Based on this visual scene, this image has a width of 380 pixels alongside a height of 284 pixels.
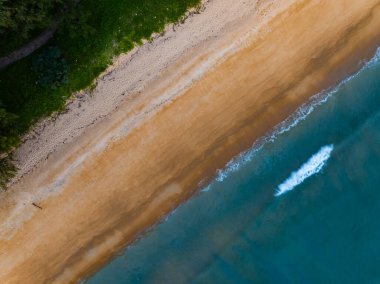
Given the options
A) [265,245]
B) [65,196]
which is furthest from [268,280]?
[65,196]

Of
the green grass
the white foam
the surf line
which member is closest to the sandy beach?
the white foam

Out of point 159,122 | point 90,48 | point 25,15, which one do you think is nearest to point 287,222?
point 159,122

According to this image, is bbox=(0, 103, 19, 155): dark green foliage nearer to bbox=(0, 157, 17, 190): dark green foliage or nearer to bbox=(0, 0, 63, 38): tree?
bbox=(0, 157, 17, 190): dark green foliage

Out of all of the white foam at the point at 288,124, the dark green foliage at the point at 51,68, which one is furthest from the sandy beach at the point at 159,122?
the dark green foliage at the point at 51,68

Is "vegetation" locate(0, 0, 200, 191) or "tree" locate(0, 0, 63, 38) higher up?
"tree" locate(0, 0, 63, 38)

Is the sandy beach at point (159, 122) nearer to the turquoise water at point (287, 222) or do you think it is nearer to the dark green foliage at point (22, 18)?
the turquoise water at point (287, 222)

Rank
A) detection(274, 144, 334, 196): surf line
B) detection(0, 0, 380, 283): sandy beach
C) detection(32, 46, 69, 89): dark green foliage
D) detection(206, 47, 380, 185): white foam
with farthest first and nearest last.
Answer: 1. detection(274, 144, 334, 196): surf line
2. detection(206, 47, 380, 185): white foam
3. detection(0, 0, 380, 283): sandy beach
4. detection(32, 46, 69, 89): dark green foliage
